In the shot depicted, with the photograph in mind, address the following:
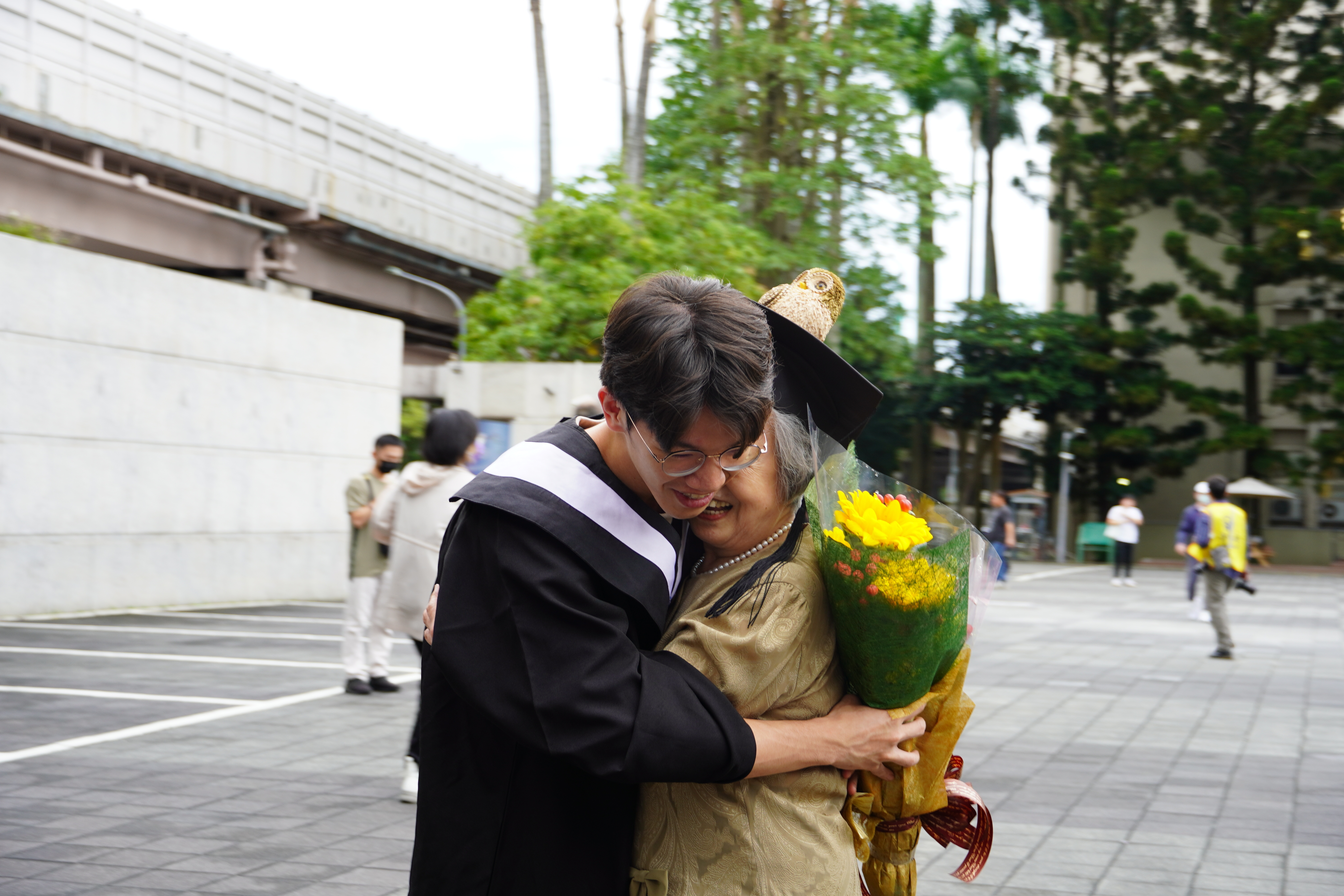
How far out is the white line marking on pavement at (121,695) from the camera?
788cm

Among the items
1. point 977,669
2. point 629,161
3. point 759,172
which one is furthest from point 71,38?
point 977,669

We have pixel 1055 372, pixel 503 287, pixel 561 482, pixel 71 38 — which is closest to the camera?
pixel 561 482

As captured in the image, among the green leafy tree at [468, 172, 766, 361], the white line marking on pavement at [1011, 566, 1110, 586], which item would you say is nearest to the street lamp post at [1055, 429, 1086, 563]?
the white line marking on pavement at [1011, 566, 1110, 586]

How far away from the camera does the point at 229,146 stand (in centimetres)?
1838

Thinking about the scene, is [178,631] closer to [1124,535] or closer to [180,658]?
[180,658]

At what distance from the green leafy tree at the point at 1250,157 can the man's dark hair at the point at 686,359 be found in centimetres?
3378

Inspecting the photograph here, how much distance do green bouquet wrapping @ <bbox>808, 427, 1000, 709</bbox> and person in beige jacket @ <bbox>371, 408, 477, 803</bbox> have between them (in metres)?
4.34

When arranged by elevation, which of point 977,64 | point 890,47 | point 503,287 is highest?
point 977,64

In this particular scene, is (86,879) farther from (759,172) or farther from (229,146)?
(759,172)

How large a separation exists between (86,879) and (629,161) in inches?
817

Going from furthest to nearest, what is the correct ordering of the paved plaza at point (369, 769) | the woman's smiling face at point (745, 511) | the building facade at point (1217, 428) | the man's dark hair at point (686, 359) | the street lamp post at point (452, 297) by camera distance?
the building facade at point (1217, 428) → the street lamp post at point (452, 297) → the paved plaza at point (369, 769) → the woman's smiling face at point (745, 511) → the man's dark hair at point (686, 359)

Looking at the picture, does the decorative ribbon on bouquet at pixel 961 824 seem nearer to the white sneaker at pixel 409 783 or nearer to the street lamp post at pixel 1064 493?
the white sneaker at pixel 409 783

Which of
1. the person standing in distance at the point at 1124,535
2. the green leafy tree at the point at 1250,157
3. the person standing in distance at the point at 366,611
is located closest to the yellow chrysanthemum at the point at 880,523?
the person standing in distance at the point at 366,611

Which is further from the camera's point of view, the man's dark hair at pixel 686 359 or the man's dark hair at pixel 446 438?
the man's dark hair at pixel 446 438
